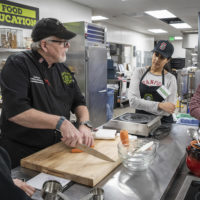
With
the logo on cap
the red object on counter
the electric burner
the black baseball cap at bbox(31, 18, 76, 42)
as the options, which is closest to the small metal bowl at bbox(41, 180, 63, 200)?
the red object on counter

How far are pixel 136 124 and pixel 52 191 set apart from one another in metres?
1.01

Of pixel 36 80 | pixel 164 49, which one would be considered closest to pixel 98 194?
pixel 36 80

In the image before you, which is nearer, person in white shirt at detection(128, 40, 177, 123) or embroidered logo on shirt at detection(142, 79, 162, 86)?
person in white shirt at detection(128, 40, 177, 123)

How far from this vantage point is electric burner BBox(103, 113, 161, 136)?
6.12ft

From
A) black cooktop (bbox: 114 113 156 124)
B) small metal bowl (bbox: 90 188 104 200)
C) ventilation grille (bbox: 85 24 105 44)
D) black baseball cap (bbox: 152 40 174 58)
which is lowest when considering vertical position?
small metal bowl (bbox: 90 188 104 200)

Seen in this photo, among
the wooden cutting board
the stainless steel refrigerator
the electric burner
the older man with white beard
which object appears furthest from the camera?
the stainless steel refrigerator

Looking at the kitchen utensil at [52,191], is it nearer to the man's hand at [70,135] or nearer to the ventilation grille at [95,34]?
the man's hand at [70,135]

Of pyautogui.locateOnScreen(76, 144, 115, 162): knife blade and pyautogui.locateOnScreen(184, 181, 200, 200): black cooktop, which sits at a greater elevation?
pyautogui.locateOnScreen(76, 144, 115, 162): knife blade

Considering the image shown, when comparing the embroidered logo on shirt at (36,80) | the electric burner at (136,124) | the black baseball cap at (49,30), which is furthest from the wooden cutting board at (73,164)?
the black baseball cap at (49,30)

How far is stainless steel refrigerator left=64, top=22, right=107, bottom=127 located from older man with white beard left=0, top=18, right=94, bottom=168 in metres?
3.09

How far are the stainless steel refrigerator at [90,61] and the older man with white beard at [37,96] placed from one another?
3.09m

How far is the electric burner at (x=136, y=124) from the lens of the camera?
1866 millimetres

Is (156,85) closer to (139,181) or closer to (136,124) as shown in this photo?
(136,124)

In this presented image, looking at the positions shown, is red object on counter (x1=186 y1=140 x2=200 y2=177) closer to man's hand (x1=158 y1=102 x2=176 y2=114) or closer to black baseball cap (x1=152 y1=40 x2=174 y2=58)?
man's hand (x1=158 y1=102 x2=176 y2=114)
